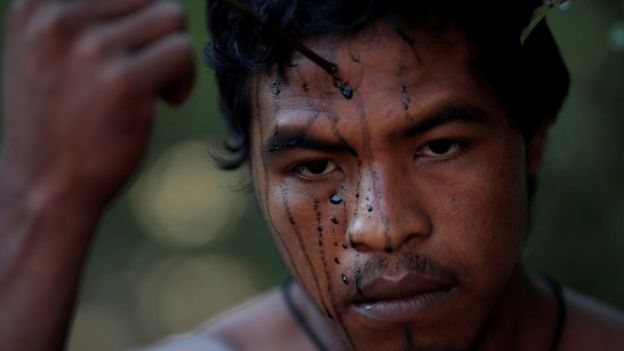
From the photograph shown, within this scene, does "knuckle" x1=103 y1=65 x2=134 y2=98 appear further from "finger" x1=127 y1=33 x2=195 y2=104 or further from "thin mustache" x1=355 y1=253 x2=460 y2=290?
"thin mustache" x1=355 y1=253 x2=460 y2=290

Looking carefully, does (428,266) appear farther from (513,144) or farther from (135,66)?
(135,66)

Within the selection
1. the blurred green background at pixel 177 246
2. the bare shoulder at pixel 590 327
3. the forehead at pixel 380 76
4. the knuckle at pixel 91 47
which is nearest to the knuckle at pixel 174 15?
the knuckle at pixel 91 47

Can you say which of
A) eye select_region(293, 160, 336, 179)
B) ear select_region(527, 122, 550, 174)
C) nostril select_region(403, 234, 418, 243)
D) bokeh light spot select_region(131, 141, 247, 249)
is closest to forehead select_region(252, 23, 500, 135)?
eye select_region(293, 160, 336, 179)

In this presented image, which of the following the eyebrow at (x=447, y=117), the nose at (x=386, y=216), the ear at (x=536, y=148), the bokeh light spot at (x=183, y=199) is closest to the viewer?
the nose at (x=386, y=216)

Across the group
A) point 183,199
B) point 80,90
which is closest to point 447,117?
point 80,90

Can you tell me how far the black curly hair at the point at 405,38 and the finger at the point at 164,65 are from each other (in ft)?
2.17

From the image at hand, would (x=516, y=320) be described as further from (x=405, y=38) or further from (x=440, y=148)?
(x=405, y=38)

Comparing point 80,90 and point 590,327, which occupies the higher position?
point 80,90

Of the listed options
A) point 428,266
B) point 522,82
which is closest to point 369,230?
point 428,266

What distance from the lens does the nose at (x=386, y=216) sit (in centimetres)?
233

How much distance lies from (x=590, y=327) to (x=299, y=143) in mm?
1139

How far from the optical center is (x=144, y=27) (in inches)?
63.5

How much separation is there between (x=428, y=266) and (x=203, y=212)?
18.0 feet

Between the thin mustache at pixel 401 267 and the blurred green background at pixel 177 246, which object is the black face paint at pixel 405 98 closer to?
the thin mustache at pixel 401 267
